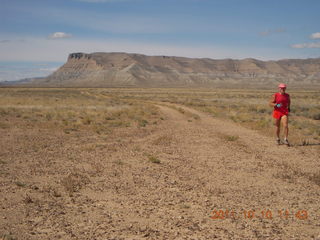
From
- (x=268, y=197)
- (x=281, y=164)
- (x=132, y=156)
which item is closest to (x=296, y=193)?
(x=268, y=197)

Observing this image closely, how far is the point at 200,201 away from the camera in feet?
17.8

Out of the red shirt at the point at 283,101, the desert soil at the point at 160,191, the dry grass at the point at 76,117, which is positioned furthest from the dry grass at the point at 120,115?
the desert soil at the point at 160,191

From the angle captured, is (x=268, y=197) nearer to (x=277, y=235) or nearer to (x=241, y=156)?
(x=277, y=235)

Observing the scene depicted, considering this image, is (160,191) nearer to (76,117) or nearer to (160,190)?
(160,190)

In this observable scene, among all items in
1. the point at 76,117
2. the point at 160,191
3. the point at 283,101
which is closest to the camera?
the point at 160,191

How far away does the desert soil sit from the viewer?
14.3 feet

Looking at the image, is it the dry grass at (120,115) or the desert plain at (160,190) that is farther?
the dry grass at (120,115)

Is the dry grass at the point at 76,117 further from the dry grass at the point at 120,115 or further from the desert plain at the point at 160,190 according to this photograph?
the desert plain at the point at 160,190

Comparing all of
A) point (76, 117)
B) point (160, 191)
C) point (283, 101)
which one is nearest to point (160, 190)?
point (160, 191)

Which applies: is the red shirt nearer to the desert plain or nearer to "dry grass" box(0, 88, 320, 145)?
the desert plain

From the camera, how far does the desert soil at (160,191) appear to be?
4.37 metres

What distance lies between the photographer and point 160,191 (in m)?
6.02

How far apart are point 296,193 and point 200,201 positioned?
1.82 m

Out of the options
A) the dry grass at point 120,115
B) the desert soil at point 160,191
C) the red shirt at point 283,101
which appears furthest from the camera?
the dry grass at point 120,115
